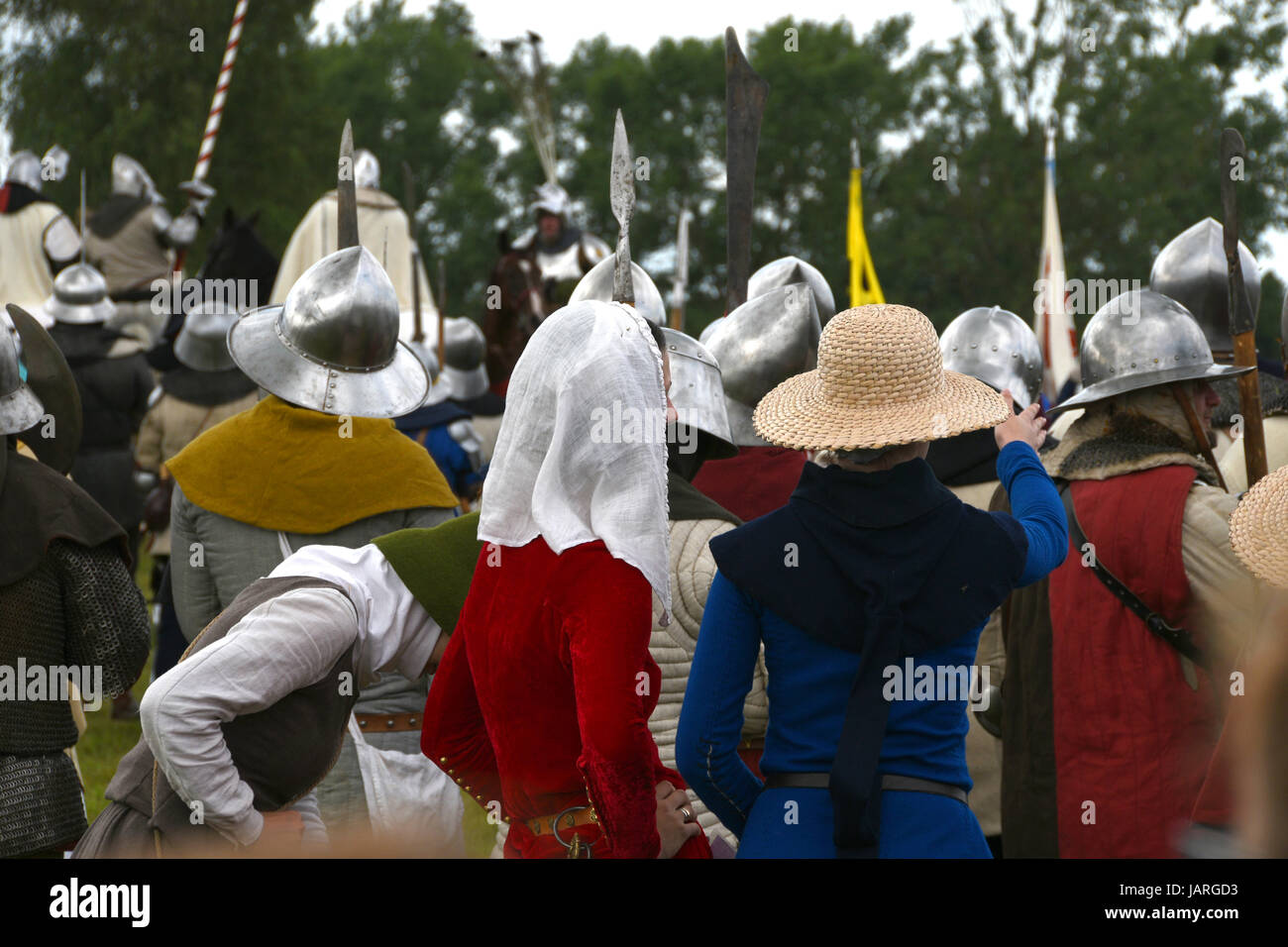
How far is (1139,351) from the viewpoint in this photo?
4172 mm

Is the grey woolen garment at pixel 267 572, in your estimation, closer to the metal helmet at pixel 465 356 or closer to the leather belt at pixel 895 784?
the leather belt at pixel 895 784

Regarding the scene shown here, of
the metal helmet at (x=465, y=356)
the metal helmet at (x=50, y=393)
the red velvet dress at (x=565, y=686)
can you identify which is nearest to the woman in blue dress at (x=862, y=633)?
the red velvet dress at (x=565, y=686)

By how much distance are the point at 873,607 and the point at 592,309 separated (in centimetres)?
70

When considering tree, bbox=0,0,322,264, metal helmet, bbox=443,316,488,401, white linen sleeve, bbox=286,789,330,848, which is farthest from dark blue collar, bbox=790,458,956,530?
tree, bbox=0,0,322,264

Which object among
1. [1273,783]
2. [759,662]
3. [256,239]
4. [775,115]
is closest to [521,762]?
[759,662]

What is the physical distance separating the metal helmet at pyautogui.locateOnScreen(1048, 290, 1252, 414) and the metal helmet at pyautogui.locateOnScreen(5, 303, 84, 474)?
8.93 feet

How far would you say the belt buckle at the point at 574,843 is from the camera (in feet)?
8.89

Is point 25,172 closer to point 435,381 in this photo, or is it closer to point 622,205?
point 435,381

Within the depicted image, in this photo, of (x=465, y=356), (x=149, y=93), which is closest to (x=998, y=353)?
(x=465, y=356)

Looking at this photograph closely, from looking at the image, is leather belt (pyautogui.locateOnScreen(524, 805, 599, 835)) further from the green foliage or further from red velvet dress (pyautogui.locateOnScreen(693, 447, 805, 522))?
the green foliage

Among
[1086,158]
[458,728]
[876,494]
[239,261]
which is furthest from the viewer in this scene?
[1086,158]

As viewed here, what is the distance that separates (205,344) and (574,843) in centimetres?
629
